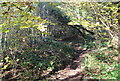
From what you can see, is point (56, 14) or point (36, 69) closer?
point (36, 69)

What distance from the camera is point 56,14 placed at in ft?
30.3

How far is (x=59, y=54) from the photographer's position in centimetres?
703

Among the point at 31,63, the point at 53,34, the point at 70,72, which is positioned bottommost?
the point at 70,72

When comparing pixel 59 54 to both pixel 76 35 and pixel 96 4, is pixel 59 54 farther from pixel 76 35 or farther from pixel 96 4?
pixel 96 4

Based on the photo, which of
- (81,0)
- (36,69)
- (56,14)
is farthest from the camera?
(56,14)

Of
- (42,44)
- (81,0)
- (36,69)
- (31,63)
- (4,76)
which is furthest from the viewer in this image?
(42,44)

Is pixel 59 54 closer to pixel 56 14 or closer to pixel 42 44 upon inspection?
pixel 42 44

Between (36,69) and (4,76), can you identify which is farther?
(36,69)

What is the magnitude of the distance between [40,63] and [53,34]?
189 inches

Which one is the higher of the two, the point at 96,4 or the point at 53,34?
the point at 96,4

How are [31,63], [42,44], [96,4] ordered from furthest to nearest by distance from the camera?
[42,44] < [31,63] < [96,4]

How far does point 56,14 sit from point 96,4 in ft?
25.0

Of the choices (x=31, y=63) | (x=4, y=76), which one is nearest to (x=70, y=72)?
(x=31, y=63)

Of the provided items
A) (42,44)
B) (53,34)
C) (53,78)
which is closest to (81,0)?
(53,78)
